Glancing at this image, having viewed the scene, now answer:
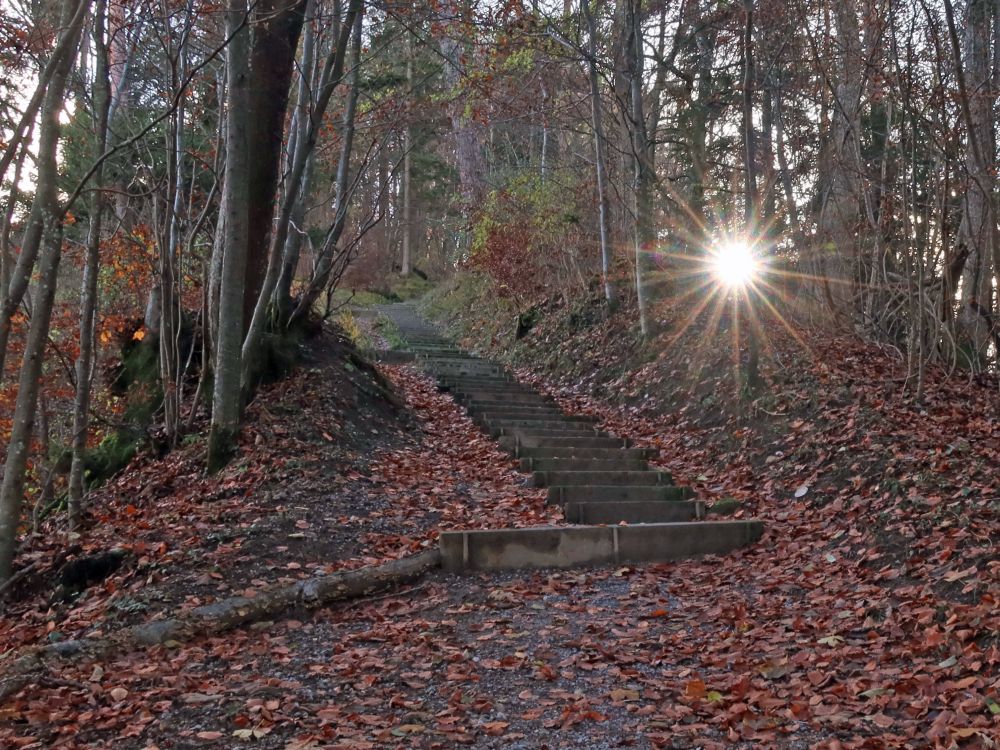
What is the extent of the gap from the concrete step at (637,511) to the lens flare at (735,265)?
456 centimetres

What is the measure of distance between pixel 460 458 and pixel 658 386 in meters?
3.83

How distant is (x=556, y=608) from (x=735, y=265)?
8639mm

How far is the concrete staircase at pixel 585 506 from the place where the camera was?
22.4ft

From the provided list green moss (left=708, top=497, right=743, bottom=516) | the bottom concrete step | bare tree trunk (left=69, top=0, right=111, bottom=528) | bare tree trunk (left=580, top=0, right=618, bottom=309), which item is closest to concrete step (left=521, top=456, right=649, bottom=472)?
green moss (left=708, top=497, right=743, bottom=516)

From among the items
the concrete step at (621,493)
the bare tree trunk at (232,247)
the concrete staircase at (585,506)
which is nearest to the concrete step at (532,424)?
the concrete staircase at (585,506)

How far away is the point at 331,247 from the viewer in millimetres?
12125

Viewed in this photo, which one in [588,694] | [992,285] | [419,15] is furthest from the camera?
[419,15]

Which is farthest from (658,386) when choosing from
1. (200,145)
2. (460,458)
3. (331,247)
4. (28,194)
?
(28,194)

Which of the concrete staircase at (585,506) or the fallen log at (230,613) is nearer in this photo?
the fallen log at (230,613)

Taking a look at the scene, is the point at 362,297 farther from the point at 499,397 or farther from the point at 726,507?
the point at 726,507

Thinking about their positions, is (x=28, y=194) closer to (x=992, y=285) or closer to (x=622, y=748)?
(x=622, y=748)

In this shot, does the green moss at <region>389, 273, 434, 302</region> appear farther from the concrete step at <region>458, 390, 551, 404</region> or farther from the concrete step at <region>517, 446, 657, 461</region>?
the concrete step at <region>517, 446, 657, 461</region>

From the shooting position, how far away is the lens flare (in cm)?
1233

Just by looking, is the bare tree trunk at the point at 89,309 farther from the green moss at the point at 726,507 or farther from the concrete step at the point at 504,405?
the green moss at the point at 726,507
